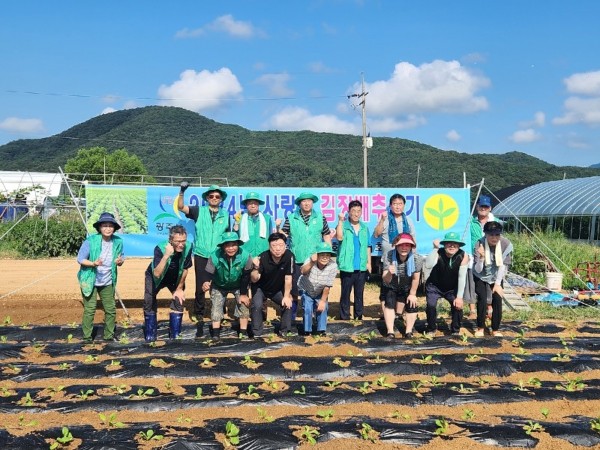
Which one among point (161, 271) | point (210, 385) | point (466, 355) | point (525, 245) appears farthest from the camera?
point (525, 245)

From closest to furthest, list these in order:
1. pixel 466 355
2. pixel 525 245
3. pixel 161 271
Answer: pixel 466 355, pixel 161 271, pixel 525 245

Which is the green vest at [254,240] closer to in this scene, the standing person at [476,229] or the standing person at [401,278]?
the standing person at [401,278]

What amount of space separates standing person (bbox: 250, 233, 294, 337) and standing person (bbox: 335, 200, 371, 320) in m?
0.96

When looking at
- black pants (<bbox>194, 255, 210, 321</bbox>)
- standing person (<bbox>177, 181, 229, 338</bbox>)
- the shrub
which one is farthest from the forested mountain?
standing person (<bbox>177, 181, 229, 338</bbox>)

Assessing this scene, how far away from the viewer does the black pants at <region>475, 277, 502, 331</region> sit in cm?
639

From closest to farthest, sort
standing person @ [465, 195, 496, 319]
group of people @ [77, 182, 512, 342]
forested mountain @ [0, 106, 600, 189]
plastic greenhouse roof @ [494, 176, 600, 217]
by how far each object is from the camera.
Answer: group of people @ [77, 182, 512, 342] → standing person @ [465, 195, 496, 319] → plastic greenhouse roof @ [494, 176, 600, 217] → forested mountain @ [0, 106, 600, 189]

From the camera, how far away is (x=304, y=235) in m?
6.69

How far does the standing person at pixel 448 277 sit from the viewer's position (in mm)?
6332

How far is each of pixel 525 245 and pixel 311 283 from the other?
322 inches

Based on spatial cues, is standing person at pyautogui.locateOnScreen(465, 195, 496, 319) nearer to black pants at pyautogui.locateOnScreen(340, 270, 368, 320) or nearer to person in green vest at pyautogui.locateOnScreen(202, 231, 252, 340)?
black pants at pyautogui.locateOnScreen(340, 270, 368, 320)

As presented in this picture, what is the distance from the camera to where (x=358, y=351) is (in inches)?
223

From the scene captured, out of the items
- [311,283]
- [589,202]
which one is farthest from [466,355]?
[589,202]

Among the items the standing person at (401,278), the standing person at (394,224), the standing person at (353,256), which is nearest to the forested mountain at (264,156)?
the standing person at (353,256)

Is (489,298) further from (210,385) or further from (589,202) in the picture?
(589,202)
